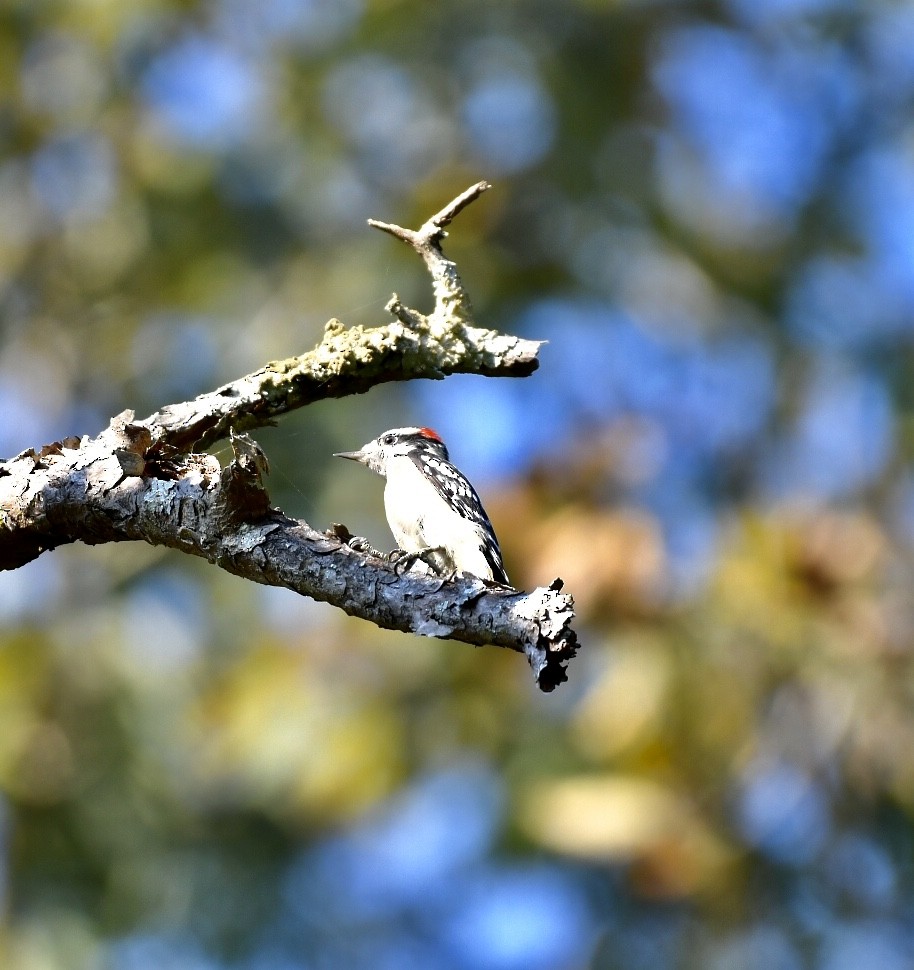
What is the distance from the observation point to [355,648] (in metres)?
11.8

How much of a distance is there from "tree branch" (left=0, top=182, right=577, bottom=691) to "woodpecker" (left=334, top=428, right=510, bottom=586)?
1.54 m

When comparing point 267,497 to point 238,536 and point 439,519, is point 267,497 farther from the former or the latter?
point 439,519

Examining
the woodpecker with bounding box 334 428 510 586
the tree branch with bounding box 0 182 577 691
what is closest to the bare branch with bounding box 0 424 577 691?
the tree branch with bounding box 0 182 577 691

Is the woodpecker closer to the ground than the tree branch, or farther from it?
farther from it

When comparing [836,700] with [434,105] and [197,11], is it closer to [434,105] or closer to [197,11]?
[434,105]

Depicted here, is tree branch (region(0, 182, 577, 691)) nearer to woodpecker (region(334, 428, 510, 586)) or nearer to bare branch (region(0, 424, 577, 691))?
bare branch (region(0, 424, 577, 691))

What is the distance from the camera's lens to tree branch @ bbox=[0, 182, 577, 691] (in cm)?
265

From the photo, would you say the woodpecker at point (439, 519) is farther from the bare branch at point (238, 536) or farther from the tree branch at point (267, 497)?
the bare branch at point (238, 536)

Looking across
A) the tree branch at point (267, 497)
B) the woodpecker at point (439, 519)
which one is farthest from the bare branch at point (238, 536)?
the woodpecker at point (439, 519)

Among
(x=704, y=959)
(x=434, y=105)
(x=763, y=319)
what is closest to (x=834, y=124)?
(x=763, y=319)

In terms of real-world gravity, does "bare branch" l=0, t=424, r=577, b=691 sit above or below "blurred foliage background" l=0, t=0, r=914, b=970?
below

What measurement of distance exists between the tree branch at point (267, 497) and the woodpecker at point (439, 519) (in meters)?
1.54

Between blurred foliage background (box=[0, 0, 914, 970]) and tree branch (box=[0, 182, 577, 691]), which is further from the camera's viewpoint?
blurred foliage background (box=[0, 0, 914, 970])

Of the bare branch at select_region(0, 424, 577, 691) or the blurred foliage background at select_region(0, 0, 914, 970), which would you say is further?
the blurred foliage background at select_region(0, 0, 914, 970)
